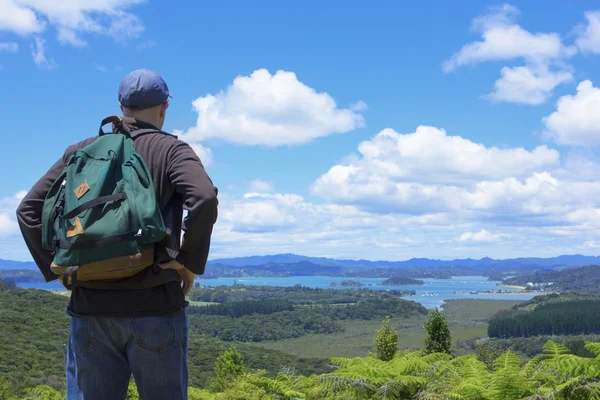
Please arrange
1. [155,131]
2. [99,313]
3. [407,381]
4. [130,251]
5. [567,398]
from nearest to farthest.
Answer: [130,251]
[99,313]
[155,131]
[567,398]
[407,381]

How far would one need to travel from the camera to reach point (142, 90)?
98.0 inches

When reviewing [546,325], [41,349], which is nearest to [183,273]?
[41,349]

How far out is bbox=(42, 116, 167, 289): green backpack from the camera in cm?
207

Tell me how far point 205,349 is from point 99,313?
67.8m

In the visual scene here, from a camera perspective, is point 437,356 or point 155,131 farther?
point 437,356

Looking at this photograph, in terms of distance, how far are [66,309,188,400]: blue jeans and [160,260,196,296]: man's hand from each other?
0.12 m

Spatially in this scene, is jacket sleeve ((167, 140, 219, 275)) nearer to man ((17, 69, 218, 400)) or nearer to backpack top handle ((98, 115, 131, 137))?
man ((17, 69, 218, 400))

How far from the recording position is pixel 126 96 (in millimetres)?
2518

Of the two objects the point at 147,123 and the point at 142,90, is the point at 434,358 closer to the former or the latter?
the point at 147,123

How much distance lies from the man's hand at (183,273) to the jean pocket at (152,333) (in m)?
0.18

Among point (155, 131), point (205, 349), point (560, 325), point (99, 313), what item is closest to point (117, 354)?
point (99, 313)

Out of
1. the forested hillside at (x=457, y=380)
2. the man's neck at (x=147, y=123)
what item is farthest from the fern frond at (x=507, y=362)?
the man's neck at (x=147, y=123)

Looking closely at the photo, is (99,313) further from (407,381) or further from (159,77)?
(407,381)

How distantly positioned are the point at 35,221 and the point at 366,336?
121821 millimetres
